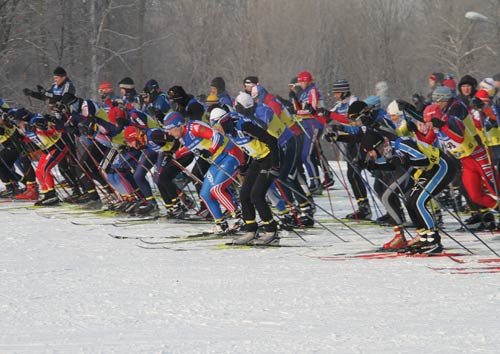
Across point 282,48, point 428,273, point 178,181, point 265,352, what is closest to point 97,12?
point 282,48

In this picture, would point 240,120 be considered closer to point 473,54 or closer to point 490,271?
point 490,271

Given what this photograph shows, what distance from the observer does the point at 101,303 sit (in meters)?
7.27

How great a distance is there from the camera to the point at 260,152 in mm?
10117

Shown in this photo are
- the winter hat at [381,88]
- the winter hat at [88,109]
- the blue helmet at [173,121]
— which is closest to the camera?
the blue helmet at [173,121]

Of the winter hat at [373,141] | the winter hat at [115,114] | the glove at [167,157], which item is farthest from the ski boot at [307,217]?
the winter hat at [115,114]

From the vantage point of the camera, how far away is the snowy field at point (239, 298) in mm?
6004

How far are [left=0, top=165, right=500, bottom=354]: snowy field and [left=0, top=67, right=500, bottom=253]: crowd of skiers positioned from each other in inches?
23.6

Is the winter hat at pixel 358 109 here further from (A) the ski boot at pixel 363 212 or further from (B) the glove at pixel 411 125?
(A) the ski boot at pixel 363 212

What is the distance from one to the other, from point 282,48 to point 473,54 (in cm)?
1045

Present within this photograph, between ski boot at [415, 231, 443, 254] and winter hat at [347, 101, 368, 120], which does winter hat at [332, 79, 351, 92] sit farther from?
ski boot at [415, 231, 443, 254]

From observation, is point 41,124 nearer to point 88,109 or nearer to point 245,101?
point 88,109

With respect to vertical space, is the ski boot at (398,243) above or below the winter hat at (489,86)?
below

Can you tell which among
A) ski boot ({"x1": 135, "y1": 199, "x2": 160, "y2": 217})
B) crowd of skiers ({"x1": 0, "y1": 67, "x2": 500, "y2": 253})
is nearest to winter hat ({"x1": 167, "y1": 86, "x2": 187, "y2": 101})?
crowd of skiers ({"x1": 0, "y1": 67, "x2": 500, "y2": 253})

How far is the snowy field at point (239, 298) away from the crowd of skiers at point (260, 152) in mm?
600
